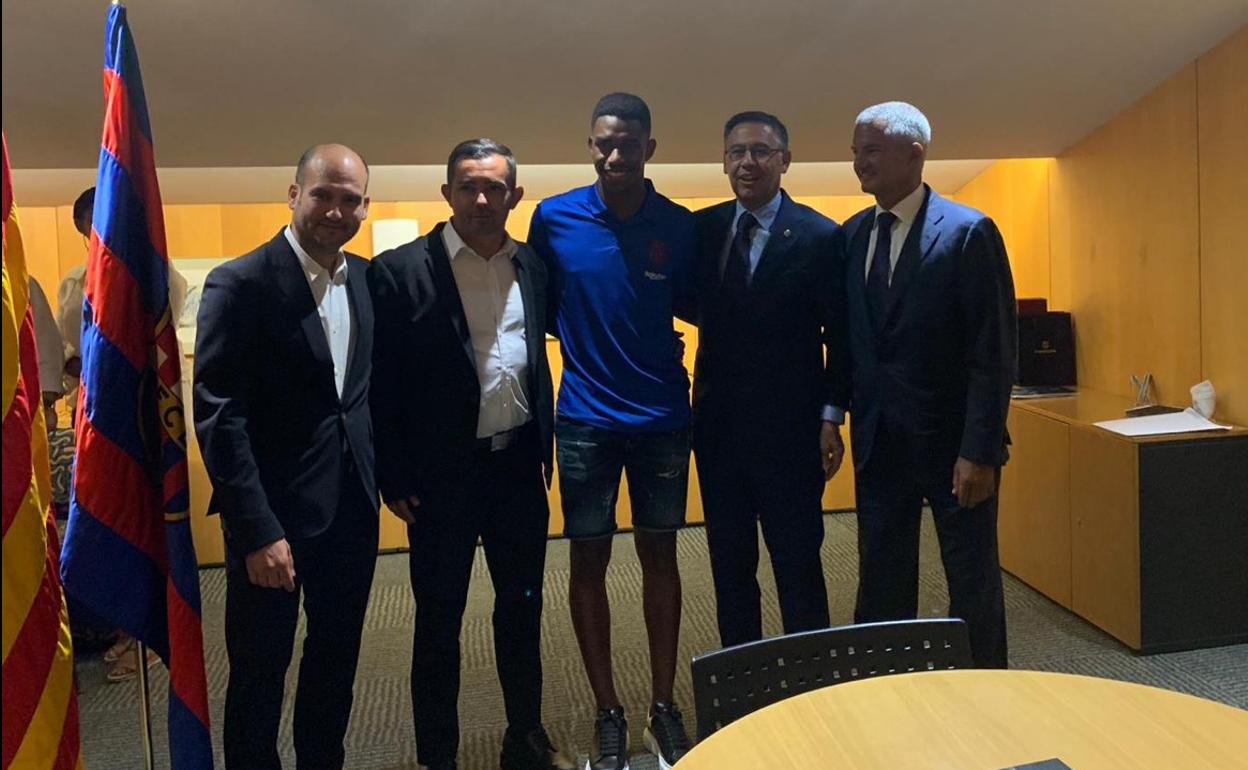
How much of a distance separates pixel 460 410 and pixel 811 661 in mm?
1103

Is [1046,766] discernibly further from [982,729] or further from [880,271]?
[880,271]

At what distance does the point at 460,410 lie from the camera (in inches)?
85.0

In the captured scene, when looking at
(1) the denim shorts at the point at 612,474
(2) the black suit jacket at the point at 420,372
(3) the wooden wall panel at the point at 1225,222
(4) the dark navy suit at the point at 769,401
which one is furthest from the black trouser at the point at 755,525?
(3) the wooden wall panel at the point at 1225,222

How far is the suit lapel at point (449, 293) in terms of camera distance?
214 centimetres

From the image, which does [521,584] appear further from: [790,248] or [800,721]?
[800,721]

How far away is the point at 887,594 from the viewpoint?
241 centimetres

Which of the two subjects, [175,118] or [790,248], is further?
[175,118]

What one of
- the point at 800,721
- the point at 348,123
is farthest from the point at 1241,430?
the point at 348,123

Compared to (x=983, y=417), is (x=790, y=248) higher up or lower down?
higher up

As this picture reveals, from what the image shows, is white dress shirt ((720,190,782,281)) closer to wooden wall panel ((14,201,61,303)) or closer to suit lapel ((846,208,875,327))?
suit lapel ((846,208,875,327))

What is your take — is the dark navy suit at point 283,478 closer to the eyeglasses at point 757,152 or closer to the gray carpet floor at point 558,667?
the gray carpet floor at point 558,667

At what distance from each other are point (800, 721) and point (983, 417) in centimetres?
132

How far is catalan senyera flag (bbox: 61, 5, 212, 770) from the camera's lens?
1.68 metres

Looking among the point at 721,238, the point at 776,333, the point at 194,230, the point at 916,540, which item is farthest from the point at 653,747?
the point at 194,230
